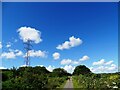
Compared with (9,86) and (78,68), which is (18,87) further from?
(78,68)

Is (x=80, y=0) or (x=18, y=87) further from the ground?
(x=80, y=0)

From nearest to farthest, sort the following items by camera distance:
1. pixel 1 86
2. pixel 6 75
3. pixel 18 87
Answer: pixel 1 86 < pixel 18 87 < pixel 6 75

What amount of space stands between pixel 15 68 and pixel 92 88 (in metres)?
4.20

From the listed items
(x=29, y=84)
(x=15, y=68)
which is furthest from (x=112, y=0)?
(x=15, y=68)

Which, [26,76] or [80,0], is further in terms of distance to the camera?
[26,76]

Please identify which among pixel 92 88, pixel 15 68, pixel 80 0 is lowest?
pixel 92 88

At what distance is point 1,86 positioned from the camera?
31.1 ft

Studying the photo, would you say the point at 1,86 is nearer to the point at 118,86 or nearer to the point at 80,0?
the point at 80,0

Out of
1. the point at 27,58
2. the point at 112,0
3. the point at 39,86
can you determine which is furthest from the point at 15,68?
the point at 112,0

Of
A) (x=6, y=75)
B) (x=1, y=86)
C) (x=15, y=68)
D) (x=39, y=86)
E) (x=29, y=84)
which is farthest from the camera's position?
(x=15, y=68)

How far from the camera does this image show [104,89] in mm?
12477

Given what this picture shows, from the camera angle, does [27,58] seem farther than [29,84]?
Yes

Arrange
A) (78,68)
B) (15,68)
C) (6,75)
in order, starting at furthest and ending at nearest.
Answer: (78,68)
(15,68)
(6,75)

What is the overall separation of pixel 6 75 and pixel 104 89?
4864 mm
